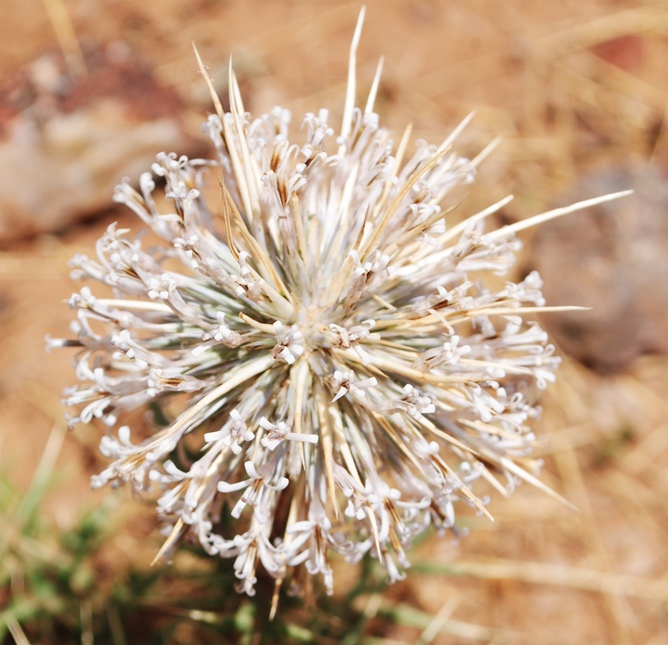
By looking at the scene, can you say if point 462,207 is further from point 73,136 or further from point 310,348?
point 310,348

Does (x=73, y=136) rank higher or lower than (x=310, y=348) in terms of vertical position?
higher

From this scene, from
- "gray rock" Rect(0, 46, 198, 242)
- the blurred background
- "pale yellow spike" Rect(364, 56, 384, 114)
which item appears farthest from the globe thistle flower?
"gray rock" Rect(0, 46, 198, 242)

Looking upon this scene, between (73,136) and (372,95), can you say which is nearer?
(372,95)

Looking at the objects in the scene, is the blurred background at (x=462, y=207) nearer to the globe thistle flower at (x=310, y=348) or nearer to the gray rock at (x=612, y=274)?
the gray rock at (x=612, y=274)

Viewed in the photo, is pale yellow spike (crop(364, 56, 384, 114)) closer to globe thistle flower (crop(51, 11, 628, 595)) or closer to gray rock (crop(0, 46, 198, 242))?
globe thistle flower (crop(51, 11, 628, 595))

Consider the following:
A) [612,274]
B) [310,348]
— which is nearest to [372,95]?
[310,348]

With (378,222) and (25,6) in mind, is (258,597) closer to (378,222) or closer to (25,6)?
(378,222)
